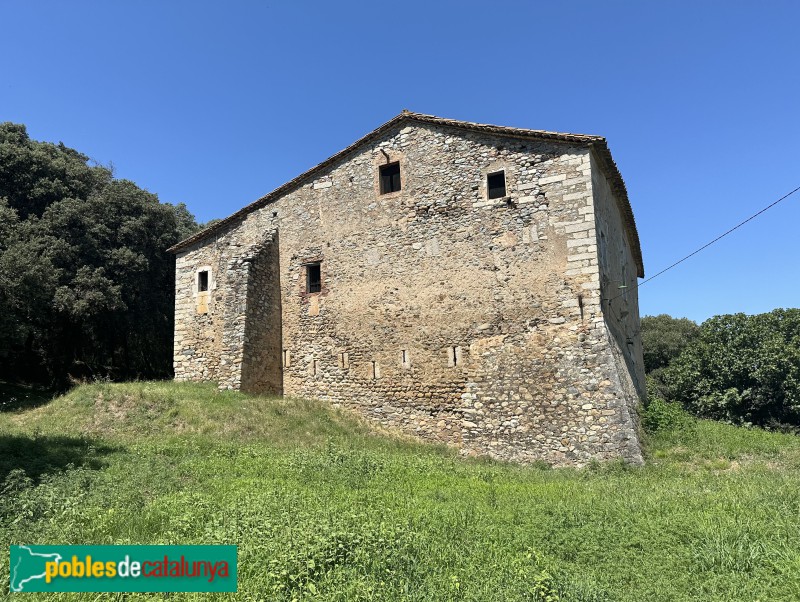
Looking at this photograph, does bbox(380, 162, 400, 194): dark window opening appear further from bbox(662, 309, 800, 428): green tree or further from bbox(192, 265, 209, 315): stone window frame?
bbox(662, 309, 800, 428): green tree

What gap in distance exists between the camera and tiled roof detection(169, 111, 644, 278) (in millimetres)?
12570

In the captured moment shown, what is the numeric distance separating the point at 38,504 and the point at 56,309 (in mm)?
16510

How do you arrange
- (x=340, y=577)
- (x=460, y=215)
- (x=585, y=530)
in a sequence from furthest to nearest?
(x=460, y=215), (x=585, y=530), (x=340, y=577)

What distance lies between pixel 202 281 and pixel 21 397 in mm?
7695

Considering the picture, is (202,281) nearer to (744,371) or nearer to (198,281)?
(198,281)

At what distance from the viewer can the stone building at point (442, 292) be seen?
1185 cm

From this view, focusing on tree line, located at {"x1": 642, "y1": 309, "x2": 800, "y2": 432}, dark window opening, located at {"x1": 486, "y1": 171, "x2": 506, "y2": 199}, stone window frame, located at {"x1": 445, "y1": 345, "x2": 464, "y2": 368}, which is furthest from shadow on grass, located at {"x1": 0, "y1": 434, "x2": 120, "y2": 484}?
tree line, located at {"x1": 642, "y1": 309, "x2": 800, "y2": 432}

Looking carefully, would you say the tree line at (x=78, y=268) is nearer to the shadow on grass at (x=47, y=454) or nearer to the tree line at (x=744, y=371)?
the shadow on grass at (x=47, y=454)

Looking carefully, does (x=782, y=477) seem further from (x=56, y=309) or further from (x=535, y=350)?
(x=56, y=309)

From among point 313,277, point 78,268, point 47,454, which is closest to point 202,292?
point 313,277

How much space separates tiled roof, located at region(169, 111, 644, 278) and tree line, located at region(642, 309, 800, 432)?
11.2 metres

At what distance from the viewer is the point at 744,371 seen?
26.0 m

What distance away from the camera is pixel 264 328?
1598cm

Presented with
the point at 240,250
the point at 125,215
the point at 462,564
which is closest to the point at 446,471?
the point at 462,564
